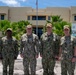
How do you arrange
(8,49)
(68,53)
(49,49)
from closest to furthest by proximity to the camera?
(68,53), (49,49), (8,49)

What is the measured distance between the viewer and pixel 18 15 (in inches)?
2002

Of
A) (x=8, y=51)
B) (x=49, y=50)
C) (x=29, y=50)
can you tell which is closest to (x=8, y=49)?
(x=8, y=51)

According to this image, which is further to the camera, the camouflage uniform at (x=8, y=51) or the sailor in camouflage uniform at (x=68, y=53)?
the camouflage uniform at (x=8, y=51)

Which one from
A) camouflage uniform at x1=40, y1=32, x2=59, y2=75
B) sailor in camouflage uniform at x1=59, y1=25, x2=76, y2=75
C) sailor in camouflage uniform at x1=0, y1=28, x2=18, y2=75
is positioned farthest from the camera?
sailor in camouflage uniform at x1=0, y1=28, x2=18, y2=75

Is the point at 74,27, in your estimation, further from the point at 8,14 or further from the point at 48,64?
the point at 8,14

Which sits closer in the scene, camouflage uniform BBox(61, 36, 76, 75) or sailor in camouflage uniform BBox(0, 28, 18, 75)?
camouflage uniform BBox(61, 36, 76, 75)

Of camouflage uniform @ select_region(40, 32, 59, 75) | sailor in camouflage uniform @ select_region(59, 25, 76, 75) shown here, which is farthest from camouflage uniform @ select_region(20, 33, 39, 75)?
sailor in camouflage uniform @ select_region(59, 25, 76, 75)

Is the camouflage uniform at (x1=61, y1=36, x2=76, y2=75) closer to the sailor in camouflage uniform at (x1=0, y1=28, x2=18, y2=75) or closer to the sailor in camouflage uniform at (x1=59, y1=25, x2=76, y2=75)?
the sailor in camouflage uniform at (x1=59, y1=25, x2=76, y2=75)

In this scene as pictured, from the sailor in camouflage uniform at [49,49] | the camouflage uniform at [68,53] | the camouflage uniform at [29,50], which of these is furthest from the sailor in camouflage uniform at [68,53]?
the camouflage uniform at [29,50]

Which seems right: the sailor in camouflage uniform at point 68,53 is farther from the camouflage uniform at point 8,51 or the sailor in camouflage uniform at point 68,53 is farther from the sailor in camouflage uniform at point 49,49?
the camouflage uniform at point 8,51

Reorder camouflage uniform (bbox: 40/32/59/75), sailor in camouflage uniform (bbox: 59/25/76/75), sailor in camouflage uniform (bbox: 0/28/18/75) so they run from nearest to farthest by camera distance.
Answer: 1. sailor in camouflage uniform (bbox: 59/25/76/75)
2. camouflage uniform (bbox: 40/32/59/75)
3. sailor in camouflage uniform (bbox: 0/28/18/75)

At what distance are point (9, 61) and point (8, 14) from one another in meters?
43.3

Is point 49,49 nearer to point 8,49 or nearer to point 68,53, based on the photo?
point 68,53

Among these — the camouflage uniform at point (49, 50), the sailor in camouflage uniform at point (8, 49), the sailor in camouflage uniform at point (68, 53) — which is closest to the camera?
the sailor in camouflage uniform at point (68, 53)
